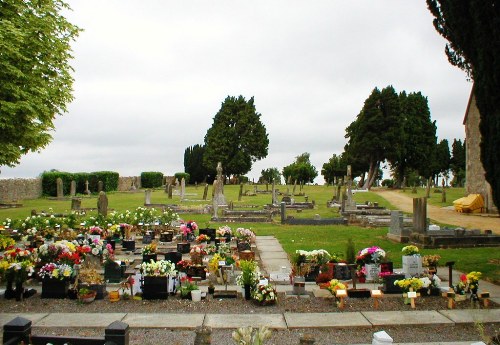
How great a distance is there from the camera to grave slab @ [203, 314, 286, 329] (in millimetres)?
7703

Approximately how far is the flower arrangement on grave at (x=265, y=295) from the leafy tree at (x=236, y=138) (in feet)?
207

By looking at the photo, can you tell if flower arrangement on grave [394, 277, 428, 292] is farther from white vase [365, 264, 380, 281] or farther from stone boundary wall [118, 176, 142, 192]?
stone boundary wall [118, 176, 142, 192]

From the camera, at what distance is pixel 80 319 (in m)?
8.05

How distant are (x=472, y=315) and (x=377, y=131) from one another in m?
51.7

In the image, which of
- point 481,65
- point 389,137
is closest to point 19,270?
point 481,65

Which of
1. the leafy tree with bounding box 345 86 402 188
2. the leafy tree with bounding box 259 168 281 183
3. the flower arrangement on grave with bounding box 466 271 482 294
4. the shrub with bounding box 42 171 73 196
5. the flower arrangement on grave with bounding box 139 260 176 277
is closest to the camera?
the flower arrangement on grave with bounding box 466 271 482 294

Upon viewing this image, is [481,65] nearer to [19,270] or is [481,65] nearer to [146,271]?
[146,271]

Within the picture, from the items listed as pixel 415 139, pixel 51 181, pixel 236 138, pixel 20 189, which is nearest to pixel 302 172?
pixel 236 138

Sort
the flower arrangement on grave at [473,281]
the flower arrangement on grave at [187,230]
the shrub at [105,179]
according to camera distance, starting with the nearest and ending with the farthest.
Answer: the flower arrangement on grave at [473,281] < the flower arrangement on grave at [187,230] < the shrub at [105,179]

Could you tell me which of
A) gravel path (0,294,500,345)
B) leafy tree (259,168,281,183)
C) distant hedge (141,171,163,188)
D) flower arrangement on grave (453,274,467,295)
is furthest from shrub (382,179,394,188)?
gravel path (0,294,500,345)

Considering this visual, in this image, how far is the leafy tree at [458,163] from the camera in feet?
223

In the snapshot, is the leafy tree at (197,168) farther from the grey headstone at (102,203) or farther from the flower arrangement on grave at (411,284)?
the flower arrangement on grave at (411,284)

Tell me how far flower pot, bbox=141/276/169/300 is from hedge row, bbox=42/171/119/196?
41024mm

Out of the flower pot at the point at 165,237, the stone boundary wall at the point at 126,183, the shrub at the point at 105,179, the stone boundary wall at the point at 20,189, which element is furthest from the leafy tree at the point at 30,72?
the stone boundary wall at the point at 126,183
